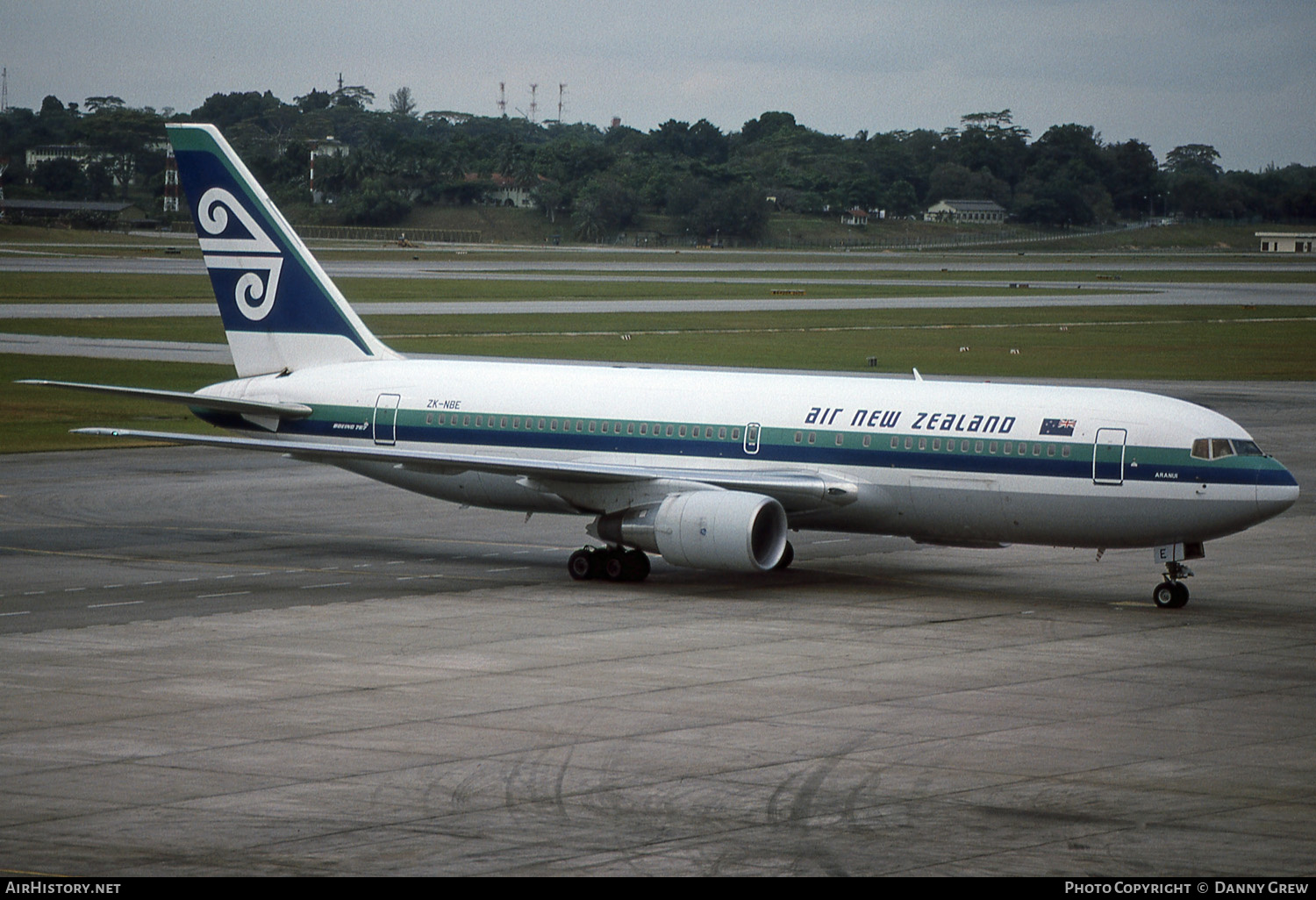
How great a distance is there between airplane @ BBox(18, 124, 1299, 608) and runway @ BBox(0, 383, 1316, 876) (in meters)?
1.42

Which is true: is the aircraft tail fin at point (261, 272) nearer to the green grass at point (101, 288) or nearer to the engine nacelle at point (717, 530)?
the engine nacelle at point (717, 530)

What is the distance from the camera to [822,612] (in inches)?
1243

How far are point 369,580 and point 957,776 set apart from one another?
1660cm

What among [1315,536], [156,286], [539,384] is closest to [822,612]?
[539,384]

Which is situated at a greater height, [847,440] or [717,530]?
[847,440]

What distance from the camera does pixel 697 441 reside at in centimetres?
3500

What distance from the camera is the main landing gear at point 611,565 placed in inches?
1359

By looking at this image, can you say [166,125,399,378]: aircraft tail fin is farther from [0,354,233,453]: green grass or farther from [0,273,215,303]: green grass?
[0,273,215,303]: green grass

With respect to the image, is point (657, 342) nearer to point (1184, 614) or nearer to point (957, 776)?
point (1184, 614)

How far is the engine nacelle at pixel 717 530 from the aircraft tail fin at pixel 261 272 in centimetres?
985

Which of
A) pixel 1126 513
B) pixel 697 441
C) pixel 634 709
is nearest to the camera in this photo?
pixel 634 709

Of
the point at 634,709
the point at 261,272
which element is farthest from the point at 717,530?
the point at 261,272

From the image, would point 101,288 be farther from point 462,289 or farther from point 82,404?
point 82,404

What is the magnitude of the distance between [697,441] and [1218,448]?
32.3 ft
